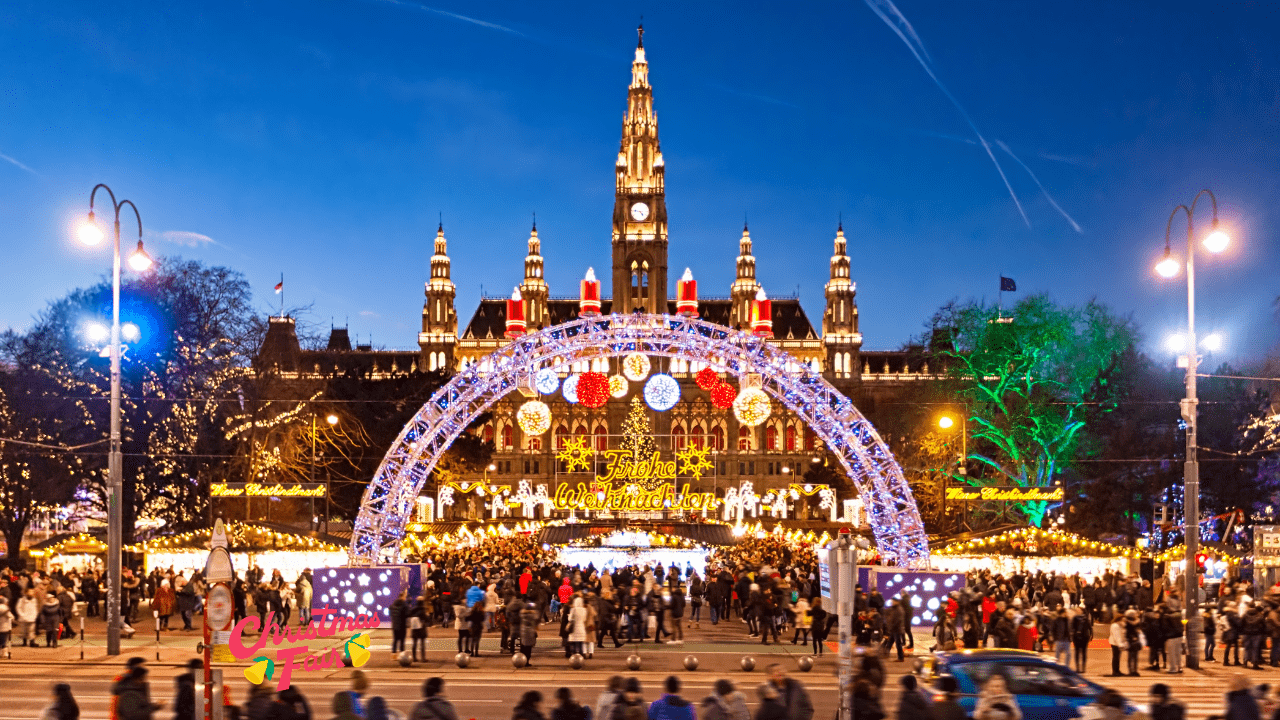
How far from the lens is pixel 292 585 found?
35.1 m

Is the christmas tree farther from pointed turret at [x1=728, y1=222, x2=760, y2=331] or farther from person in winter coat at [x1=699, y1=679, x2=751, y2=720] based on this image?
person in winter coat at [x1=699, y1=679, x2=751, y2=720]

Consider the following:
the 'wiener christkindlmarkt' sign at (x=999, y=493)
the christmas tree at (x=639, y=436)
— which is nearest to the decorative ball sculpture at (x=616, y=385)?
the 'wiener christkindlmarkt' sign at (x=999, y=493)

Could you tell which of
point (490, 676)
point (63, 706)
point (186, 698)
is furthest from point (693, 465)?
point (63, 706)

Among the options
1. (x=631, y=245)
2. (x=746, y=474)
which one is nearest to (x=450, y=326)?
(x=631, y=245)

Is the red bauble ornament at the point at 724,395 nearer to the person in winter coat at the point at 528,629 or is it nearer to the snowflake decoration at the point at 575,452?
the snowflake decoration at the point at 575,452

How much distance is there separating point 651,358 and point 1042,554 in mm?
81436

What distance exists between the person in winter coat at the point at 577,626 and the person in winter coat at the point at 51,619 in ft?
35.9

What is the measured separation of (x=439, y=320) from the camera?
131125mm

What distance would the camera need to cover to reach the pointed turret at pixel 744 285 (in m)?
131

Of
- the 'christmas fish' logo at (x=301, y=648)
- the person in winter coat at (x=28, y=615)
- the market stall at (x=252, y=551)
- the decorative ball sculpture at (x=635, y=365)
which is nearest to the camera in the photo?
the 'christmas fish' logo at (x=301, y=648)

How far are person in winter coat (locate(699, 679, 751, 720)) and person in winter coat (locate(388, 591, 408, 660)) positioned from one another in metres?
11.4

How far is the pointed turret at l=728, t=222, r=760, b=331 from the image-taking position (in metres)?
131

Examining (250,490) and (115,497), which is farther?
(250,490)

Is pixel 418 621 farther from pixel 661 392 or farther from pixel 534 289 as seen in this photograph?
pixel 534 289
